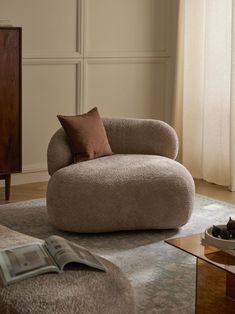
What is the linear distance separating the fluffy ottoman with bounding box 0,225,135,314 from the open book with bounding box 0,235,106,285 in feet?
0.09

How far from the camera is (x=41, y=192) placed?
17.9ft

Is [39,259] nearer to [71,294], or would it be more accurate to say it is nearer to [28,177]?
[71,294]

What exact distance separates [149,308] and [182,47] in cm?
360

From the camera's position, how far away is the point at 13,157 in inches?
201

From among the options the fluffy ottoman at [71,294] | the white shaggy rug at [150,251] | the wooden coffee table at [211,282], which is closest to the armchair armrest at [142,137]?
the white shaggy rug at [150,251]

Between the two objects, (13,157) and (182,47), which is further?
(182,47)

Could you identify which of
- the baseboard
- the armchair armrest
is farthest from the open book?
the baseboard

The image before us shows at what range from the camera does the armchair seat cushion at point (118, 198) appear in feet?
13.4

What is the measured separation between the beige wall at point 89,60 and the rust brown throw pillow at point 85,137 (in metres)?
1.22

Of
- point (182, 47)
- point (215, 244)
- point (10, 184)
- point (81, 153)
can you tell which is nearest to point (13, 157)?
point (10, 184)

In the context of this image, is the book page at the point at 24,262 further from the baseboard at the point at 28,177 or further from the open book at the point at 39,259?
the baseboard at the point at 28,177

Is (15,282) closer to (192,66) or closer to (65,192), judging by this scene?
(65,192)

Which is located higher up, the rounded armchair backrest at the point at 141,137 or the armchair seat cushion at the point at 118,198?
the rounded armchair backrest at the point at 141,137

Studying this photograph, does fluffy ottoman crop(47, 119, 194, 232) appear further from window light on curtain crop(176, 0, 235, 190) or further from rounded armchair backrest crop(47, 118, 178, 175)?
window light on curtain crop(176, 0, 235, 190)
